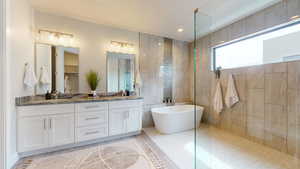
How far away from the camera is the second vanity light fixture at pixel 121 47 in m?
2.88

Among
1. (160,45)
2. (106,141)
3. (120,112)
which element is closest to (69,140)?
(106,141)

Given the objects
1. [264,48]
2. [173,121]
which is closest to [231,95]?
[264,48]

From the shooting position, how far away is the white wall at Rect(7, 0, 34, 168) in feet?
4.87

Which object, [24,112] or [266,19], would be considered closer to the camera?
[24,112]

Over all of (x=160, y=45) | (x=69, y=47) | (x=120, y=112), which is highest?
(x=160, y=45)

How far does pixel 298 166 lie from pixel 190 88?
8.28 feet

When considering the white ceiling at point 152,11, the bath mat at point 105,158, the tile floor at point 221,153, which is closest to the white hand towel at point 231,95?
the tile floor at point 221,153

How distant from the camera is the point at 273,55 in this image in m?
2.09

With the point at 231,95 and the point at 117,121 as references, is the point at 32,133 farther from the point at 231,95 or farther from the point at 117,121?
the point at 231,95

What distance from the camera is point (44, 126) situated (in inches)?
73.0

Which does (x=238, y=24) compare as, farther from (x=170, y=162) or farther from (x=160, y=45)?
(x=170, y=162)

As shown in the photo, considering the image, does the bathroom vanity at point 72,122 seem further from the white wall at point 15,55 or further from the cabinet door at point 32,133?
the white wall at point 15,55

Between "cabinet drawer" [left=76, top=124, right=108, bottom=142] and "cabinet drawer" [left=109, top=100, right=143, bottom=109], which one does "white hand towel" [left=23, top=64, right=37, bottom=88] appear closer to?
"cabinet drawer" [left=76, top=124, right=108, bottom=142]

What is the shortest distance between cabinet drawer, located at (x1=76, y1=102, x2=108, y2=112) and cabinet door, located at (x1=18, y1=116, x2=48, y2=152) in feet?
1.58
